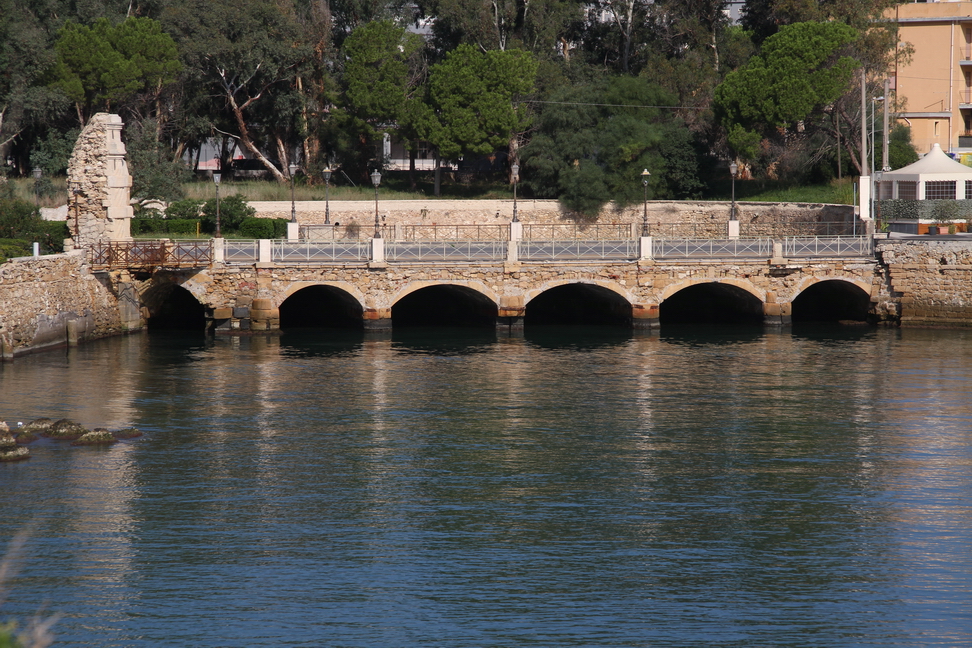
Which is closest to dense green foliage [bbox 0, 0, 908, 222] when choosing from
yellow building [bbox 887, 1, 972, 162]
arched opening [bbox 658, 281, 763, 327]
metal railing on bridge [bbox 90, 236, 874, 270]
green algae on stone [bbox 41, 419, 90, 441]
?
yellow building [bbox 887, 1, 972, 162]

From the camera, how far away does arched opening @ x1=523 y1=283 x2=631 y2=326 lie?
158 feet

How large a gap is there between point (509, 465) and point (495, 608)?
798 cm

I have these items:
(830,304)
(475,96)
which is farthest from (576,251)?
(475,96)

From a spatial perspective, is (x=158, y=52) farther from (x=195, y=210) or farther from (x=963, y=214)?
(x=963, y=214)

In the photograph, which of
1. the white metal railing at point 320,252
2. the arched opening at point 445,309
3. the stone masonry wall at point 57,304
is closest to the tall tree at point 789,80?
the arched opening at point 445,309

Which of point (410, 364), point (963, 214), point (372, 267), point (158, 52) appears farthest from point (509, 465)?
point (158, 52)

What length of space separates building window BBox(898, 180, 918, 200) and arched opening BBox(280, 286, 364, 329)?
25781 millimetres

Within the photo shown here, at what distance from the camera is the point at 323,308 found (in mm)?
50438

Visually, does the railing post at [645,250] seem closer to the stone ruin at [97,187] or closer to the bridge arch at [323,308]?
the bridge arch at [323,308]

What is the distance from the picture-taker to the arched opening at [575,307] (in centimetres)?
4822

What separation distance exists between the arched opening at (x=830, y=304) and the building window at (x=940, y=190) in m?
6.54

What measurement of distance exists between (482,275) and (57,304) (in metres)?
15.6

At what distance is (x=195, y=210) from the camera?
55062mm

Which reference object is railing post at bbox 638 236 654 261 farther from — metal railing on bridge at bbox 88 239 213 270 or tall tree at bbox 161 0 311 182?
tall tree at bbox 161 0 311 182
